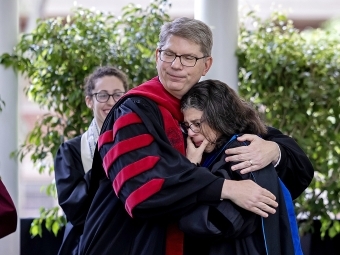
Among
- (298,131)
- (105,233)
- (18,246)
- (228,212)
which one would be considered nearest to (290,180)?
(228,212)

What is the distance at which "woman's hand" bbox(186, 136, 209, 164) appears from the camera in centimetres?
286

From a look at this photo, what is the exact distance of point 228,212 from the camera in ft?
8.85

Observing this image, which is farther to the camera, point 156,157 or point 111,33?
point 111,33

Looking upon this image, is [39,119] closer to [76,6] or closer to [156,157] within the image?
[76,6]

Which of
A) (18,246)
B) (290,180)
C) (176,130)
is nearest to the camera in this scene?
(176,130)

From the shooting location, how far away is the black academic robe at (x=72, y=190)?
3.74m

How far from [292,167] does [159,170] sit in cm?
63

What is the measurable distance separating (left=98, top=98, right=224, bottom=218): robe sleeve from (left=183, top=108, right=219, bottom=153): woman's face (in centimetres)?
14

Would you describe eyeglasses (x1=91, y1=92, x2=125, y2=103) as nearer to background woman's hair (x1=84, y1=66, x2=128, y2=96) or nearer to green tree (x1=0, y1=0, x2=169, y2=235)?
background woman's hair (x1=84, y1=66, x2=128, y2=96)

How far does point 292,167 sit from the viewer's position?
306 centimetres

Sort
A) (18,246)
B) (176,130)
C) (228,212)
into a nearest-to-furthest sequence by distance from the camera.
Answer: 1. (228,212)
2. (176,130)
3. (18,246)

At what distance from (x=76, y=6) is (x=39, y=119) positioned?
0.81 meters

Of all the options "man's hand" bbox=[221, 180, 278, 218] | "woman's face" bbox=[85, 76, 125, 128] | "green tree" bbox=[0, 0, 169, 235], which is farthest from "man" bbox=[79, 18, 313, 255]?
"green tree" bbox=[0, 0, 169, 235]

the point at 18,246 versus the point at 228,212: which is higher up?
the point at 228,212
